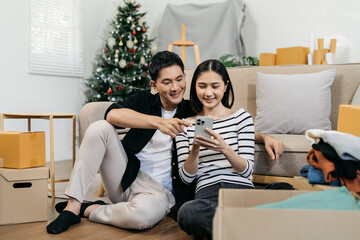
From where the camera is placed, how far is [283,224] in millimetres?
734

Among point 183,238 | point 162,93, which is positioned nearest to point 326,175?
point 183,238

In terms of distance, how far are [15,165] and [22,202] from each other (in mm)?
182

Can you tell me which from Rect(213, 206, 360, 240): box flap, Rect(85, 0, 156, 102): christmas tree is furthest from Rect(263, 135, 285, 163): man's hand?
Rect(85, 0, 156, 102): christmas tree

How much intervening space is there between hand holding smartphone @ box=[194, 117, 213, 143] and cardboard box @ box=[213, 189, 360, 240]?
659mm

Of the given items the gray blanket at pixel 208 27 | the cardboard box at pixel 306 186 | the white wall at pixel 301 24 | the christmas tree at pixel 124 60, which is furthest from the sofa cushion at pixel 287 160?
the christmas tree at pixel 124 60

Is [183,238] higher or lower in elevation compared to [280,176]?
lower

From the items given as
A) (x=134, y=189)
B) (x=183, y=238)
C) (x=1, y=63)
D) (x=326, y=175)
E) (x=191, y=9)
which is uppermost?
(x=191, y=9)

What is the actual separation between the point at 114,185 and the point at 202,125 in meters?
0.62

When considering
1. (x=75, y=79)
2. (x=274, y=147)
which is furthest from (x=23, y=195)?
(x=75, y=79)

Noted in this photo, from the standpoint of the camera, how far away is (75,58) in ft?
15.0

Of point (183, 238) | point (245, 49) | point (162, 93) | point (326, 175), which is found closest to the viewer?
point (326, 175)

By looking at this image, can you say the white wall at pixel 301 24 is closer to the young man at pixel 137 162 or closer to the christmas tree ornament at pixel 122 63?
the christmas tree ornament at pixel 122 63

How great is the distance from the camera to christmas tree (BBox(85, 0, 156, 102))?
172 inches

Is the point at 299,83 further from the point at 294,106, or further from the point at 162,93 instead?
the point at 162,93
